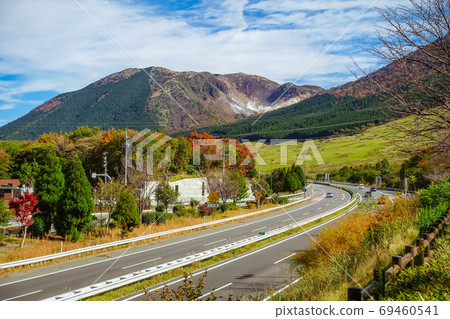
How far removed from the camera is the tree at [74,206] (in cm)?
2038

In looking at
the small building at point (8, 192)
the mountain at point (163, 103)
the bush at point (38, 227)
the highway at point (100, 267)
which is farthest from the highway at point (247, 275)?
the small building at point (8, 192)

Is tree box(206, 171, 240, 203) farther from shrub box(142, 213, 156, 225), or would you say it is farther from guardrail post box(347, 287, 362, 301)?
guardrail post box(347, 287, 362, 301)

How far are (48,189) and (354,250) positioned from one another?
19.8m

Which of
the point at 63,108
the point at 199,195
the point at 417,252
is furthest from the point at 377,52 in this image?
the point at 63,108

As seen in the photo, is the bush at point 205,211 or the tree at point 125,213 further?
the bush at point 205,211

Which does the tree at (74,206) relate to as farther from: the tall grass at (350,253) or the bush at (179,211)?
the tall grass at (350,253)

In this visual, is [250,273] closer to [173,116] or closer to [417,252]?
[417,252]

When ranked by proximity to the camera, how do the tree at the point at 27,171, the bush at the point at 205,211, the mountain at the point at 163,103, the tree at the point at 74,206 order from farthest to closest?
the tree at the point at 27,171, the mountain at the point at 163,103, the bush at the point at 205,211, the tree at the point at 74,206

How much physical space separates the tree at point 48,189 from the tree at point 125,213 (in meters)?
3.78

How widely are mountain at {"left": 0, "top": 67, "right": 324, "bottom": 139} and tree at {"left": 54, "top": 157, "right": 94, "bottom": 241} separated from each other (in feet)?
27.0

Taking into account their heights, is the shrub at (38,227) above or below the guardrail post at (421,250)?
below

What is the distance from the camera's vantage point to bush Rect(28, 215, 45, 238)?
71.0 ft

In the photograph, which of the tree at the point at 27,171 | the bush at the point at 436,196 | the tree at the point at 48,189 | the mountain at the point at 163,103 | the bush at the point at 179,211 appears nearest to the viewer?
the bush at the point at 436,196

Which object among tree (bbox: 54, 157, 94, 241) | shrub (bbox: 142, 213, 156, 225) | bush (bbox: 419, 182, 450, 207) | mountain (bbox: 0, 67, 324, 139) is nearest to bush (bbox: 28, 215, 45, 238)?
tree (bbox: 54, 157, 94, 241)
